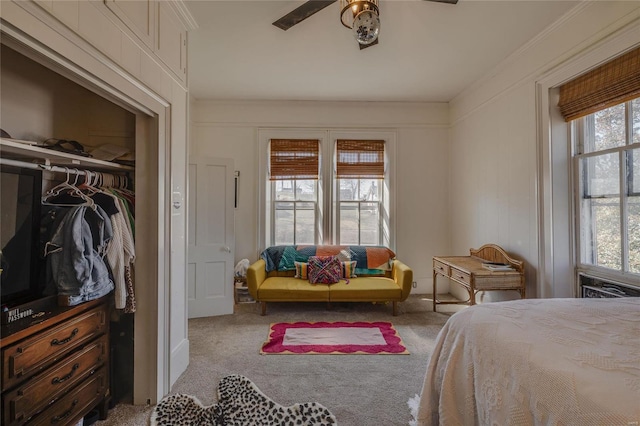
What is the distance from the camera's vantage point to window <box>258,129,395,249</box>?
445 cm

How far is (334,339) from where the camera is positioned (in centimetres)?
294

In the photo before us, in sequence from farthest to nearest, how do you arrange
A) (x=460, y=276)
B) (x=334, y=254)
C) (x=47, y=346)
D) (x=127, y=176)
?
(x=334, y=254), (x=460, y=276), (x=127, y=176), (x=47, y=346)

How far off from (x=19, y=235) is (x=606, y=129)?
4109mm

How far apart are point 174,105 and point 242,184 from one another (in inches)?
87.6

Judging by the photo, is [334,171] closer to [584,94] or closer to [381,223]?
[381,223]

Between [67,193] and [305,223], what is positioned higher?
[67,193]

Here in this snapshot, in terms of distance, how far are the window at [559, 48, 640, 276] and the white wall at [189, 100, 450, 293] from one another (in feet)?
6.48

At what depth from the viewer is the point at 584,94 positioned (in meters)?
2.38

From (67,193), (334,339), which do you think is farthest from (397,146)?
(67,193)

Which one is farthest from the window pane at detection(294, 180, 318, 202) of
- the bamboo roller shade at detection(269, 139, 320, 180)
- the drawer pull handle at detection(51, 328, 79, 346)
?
the drawer pull handle at detection(51, 328, 79, 346)

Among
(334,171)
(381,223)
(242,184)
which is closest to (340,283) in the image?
(381,223)

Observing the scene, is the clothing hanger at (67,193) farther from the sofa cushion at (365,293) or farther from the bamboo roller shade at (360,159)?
the bamboo roller shade at (360,159)

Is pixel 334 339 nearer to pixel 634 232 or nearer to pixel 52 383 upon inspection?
pixel 52 383

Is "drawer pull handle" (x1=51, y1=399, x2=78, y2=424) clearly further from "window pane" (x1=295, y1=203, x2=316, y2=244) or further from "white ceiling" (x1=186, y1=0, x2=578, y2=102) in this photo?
"window pane" (x1=295, y1=203, x2=316, y2=244)
